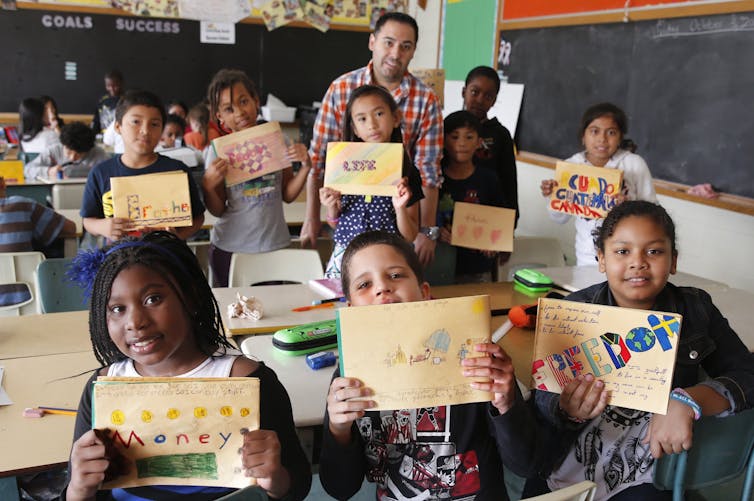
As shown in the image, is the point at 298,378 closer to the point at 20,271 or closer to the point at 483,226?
the point at 483,226

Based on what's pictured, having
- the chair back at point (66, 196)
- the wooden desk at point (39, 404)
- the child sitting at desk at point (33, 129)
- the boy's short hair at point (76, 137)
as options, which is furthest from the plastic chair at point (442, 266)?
the child sitting at desk at point (33, 129)

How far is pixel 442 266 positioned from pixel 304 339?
1.40m

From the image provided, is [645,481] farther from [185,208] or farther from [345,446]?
[185,208]

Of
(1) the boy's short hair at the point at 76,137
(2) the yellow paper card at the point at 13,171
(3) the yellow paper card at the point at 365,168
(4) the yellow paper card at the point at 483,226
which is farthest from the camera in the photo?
(1) the boy's short hair at the point at 76,137

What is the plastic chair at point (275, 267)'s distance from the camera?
2947mm

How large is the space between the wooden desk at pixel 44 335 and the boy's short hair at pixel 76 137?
9.22 ft

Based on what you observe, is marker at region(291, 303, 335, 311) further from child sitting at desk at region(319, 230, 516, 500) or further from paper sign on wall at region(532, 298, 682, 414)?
paper sign on wall at region(532, 298, 682, 414)

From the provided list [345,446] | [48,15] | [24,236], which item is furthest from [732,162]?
[48,15]

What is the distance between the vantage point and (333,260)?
2.80 m

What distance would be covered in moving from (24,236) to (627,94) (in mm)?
3792

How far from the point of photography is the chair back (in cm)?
443

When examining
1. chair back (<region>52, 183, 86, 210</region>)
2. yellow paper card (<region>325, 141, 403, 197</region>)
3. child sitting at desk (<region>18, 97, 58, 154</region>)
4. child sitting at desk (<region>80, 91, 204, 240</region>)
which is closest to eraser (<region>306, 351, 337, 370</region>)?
yellow paper card (<region>325, 141, 403, 197</region>)

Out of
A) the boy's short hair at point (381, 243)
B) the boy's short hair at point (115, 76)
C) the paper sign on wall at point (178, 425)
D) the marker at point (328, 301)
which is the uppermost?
the boy's short hair at point (115, 76)

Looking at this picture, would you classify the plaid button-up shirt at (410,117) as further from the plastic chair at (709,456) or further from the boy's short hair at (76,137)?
the boy's short hair at (76,137)
